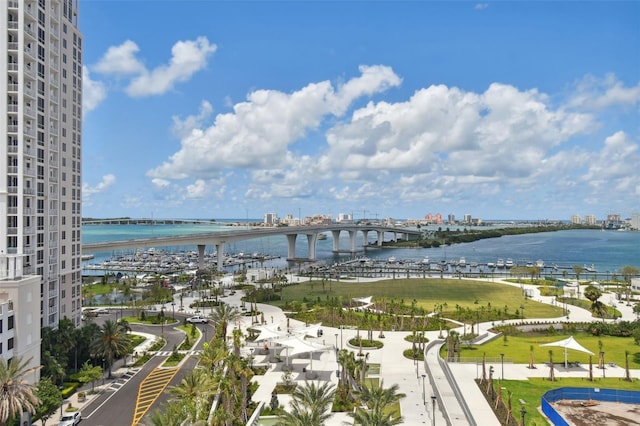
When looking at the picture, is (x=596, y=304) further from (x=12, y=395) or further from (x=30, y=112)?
(x=30, y=112)

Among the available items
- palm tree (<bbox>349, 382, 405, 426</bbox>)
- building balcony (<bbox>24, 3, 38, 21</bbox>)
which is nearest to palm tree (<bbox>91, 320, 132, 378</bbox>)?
palm tree (<bbox>349, 382, 405, 426</bbox>)

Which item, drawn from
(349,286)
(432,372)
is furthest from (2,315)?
(349,286)

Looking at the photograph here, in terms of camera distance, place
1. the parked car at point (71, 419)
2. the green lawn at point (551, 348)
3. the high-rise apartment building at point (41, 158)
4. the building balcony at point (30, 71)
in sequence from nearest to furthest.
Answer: the parked car at point (71, 419) < the high-rise apartment building at point (41, 158) < the building balcony at point (30, 71) < the green lawn at point (551, 348)

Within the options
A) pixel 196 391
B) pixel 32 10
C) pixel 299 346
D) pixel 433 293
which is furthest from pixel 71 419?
pixel 433 293

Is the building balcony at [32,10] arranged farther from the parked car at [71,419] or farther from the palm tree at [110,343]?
the parked car at [71,419]

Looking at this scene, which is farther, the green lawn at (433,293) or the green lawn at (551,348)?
the green lawn at (433,293)

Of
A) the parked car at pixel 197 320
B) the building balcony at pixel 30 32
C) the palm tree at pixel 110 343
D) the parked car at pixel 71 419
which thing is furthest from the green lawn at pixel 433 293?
the building balcony at pixel 30 32
